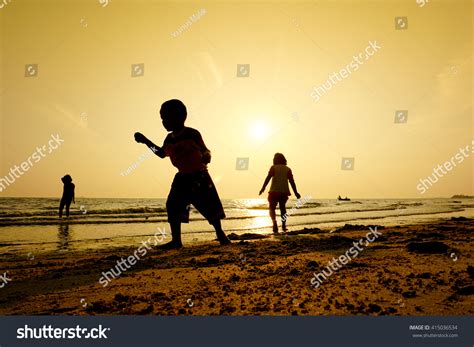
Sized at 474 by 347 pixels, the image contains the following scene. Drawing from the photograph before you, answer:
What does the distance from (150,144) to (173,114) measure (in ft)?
1.96

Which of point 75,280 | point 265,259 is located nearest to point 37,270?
point 75,280

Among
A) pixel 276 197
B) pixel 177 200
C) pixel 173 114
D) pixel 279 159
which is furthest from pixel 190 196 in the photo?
pixel 279 159

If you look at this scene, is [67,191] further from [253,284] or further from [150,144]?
[253,284]

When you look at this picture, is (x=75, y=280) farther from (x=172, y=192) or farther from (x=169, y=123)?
(x=169, y=123)

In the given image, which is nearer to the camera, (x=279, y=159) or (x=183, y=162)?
(x=183, y=162)

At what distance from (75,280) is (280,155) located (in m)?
6.82

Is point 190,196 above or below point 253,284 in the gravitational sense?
above

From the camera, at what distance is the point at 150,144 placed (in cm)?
549

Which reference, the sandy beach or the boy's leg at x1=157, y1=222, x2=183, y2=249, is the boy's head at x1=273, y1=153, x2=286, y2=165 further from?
the sandy beach

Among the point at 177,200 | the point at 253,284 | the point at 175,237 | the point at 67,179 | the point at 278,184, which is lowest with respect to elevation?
the point at 253,284

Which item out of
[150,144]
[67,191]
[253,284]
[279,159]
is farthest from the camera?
[67,191]

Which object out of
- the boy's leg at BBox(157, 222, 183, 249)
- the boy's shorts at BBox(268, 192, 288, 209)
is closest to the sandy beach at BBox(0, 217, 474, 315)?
the boy's leg at BBox(157, 222, 183, 249)

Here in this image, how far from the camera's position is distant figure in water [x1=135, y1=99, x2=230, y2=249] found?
555 cm

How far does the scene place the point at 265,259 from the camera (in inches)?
179
